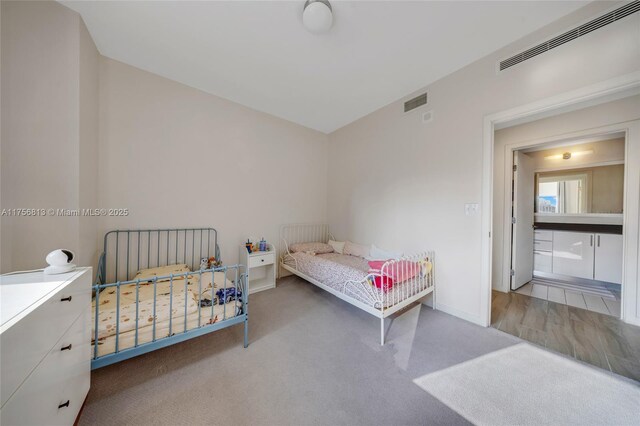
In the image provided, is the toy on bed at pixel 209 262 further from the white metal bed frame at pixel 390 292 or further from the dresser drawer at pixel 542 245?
the dresser drawer at pixel 542 245

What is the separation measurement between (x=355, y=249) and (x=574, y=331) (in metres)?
2.53

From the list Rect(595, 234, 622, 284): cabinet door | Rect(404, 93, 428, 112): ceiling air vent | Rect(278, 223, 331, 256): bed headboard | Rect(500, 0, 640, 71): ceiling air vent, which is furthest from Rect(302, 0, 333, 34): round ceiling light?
Rect(595, 234, 622, 284): cabinet door

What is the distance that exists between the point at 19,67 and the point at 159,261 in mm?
1998

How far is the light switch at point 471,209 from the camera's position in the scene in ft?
7.46

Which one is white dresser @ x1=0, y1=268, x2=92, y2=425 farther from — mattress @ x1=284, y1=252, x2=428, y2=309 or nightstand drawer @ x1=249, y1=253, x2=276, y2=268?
mattress @ x1=284, y1=252, x2=428, y2=309

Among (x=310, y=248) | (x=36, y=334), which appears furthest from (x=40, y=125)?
(x=310, y=248)

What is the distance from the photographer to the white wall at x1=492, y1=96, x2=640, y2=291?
7.30 feet

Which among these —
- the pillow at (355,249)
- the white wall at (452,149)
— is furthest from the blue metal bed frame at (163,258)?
the white wall at (452,149)

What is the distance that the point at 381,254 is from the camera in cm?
307

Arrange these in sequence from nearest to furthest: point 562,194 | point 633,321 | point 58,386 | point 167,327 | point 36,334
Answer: point 36,334
point 58,386
point 167,327
point 633,321
point 562,194

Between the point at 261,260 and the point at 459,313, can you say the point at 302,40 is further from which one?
the point at 459,313

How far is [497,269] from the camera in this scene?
3201mm

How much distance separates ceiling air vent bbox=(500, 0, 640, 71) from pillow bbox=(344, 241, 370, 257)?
8.88 ft

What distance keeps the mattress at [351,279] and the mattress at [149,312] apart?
1.09 meters
